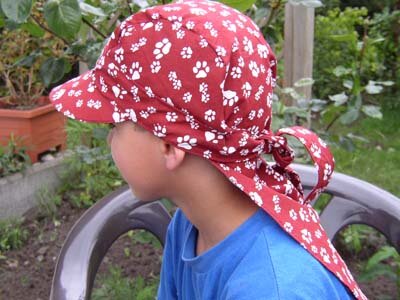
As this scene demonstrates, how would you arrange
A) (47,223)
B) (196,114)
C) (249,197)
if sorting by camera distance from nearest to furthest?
(196,114) → (249,197) → (47,223)

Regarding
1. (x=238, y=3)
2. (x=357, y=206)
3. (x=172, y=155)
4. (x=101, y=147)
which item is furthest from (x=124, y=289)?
(x=172, y=155)

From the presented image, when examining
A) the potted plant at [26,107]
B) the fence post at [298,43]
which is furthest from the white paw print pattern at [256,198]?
the potted plant at [26,107]

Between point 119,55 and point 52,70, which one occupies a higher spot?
point 119,55

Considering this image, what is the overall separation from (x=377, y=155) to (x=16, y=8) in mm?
3308

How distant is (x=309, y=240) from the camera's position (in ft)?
3.67

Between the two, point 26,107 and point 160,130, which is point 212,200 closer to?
point 160,130

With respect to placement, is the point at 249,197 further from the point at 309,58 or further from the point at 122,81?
→ the point at 309,58

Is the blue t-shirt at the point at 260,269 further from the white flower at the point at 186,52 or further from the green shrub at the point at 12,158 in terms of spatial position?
the green shrub at the point at 12,158

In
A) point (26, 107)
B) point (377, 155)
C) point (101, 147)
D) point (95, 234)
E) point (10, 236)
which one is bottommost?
point (377, 155)

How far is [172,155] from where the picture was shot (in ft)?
3.61

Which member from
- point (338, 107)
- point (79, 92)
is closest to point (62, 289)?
point (79, 92)

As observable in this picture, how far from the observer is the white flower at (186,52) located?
1.04 metres

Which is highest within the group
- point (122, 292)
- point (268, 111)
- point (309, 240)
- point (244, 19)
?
point (244, 19)

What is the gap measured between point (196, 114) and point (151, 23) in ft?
0.53
